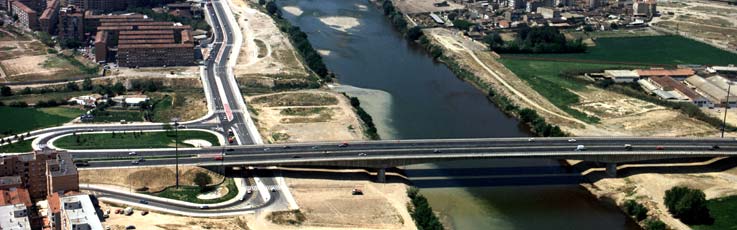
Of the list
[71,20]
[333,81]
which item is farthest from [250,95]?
[71,20]

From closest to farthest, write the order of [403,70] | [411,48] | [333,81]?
[333,81]
[403,70]
[411,48]

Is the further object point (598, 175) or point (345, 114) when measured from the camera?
point (345, 114)

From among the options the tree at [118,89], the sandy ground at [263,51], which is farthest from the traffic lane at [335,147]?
the sandy ground at [263,51]

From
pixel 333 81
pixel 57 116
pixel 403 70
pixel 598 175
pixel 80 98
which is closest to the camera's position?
pixel 598 175

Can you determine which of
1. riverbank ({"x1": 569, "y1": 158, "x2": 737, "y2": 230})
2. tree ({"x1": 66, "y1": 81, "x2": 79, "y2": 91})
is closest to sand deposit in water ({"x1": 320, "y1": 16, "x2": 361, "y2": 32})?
tree ({"x1": 66, "y1": 81, "x2": 79, "y2": 91})

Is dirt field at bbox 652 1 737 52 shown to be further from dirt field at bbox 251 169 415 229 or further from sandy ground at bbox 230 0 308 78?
dirt field at bbox 251 169 415 229

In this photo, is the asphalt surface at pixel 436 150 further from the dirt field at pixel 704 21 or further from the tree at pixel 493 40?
the dirt field at pixel 704 21

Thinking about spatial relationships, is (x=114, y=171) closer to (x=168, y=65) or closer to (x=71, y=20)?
(x=168, y=65)

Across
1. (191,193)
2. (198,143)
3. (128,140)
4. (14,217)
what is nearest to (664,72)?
(198,143)
